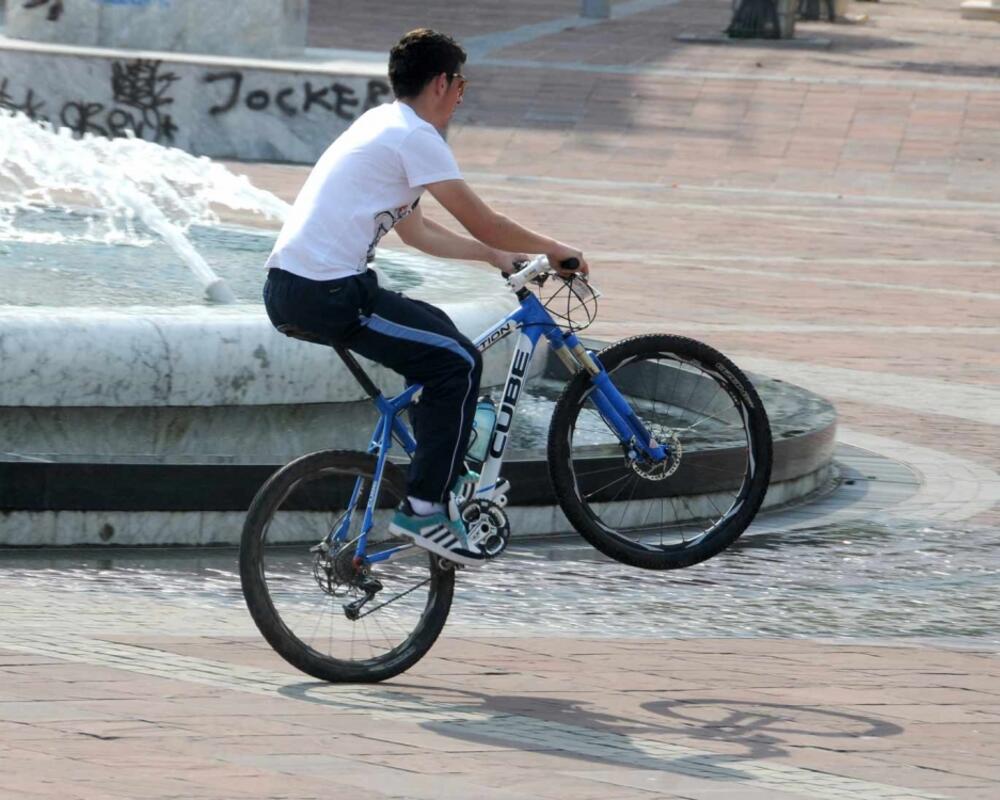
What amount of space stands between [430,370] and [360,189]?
47 cm

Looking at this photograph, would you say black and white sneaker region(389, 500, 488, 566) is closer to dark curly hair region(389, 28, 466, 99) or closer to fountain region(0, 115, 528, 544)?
dark curly hair region(389, 28, 466, 99)

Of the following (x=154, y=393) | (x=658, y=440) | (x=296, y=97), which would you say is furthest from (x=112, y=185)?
(x=296, y=97)

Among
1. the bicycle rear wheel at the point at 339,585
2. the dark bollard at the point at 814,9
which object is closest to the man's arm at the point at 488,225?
the bicycle rear wheel at the point at 339,585

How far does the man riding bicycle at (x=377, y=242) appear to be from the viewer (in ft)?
16.9

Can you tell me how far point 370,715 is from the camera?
16.1 ft

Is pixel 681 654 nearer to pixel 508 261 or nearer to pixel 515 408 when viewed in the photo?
pixel 515 408

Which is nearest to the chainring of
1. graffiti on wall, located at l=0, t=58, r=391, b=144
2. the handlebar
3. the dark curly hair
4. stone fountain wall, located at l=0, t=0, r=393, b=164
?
the handlebar

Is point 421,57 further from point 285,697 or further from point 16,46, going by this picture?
point 16,46

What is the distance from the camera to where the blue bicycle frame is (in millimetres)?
5305

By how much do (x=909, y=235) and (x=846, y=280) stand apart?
3094 millimetres

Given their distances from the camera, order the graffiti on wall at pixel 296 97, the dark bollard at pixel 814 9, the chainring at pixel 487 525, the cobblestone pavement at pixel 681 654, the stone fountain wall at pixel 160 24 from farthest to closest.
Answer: the dark bollard at pixel 814 9, the stone fountain wall at pixel 160 24, the graffiti on wall at pixel 296 97, the chainring at pixel 487 525, the cobblestone pavement at pixel 681 654

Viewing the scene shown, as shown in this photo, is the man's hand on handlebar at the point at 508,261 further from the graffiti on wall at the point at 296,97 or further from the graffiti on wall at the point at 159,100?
the graffiti on wall at the point at 159,100

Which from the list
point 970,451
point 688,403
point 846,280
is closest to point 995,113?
point 846,280

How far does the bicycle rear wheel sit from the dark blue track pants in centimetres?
17
